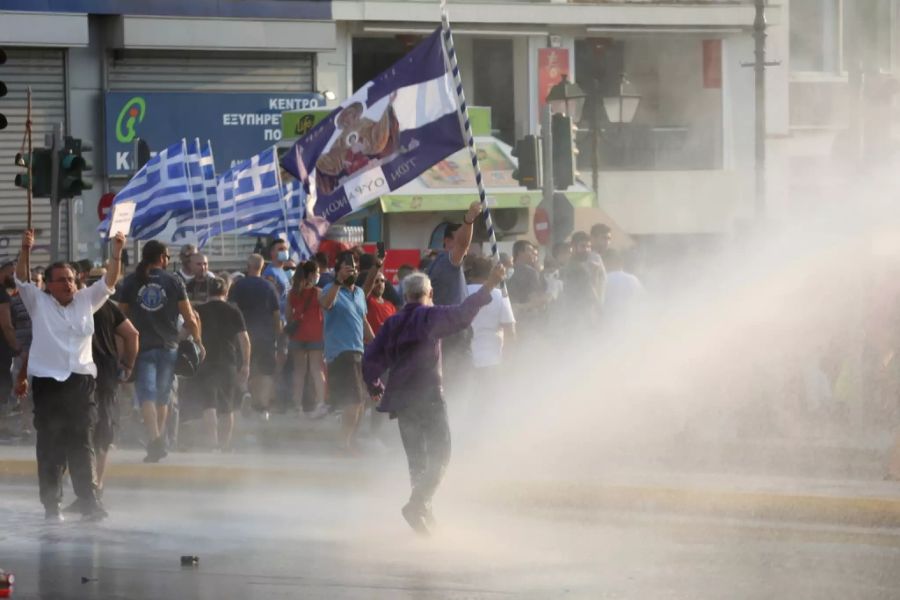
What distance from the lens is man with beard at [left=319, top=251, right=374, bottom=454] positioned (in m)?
14.8

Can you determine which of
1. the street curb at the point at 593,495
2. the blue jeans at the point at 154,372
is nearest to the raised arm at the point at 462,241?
the street curb at the point at 593,495

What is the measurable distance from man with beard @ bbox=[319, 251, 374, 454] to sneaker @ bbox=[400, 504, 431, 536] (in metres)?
4.32

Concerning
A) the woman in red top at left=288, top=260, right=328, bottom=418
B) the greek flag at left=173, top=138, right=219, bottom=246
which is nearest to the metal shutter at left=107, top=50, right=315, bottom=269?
the greek flag at left=173, top=138, right=219, bottom=246

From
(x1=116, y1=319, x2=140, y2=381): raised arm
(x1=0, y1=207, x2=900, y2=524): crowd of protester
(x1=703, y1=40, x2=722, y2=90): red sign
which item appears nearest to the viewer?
(x1=116, y1=319, x2=140, y2=381): raised arm

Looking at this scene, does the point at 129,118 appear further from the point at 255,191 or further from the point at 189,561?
the point at 189,561

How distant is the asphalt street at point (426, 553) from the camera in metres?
8.84

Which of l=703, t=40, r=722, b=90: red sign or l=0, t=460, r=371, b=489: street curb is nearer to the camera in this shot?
l=0, t=460, r=371, b=489: street curb

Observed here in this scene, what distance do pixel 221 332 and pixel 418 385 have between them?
476 cm

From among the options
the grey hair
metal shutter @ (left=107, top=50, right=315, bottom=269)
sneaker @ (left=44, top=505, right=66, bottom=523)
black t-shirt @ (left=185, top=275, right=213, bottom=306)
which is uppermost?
metal shutter @ (left=107, top=50, right=315, bottom=269)

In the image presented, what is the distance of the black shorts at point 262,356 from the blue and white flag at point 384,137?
2041mm

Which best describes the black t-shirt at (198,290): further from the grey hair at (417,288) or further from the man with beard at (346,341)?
the grey hair at (417,288)

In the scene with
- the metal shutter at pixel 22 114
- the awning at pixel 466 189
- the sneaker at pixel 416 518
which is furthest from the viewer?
the metal shutter at pixel 22 114

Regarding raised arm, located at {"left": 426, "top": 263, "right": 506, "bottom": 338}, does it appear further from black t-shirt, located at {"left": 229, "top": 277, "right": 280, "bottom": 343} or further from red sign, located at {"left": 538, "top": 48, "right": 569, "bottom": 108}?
red sign, located at {"left": 538, "top": 48, "right": 569, "bottom": 108}

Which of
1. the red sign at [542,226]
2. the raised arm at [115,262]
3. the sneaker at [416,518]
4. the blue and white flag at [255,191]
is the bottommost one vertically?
the sneaker at [416,518]
